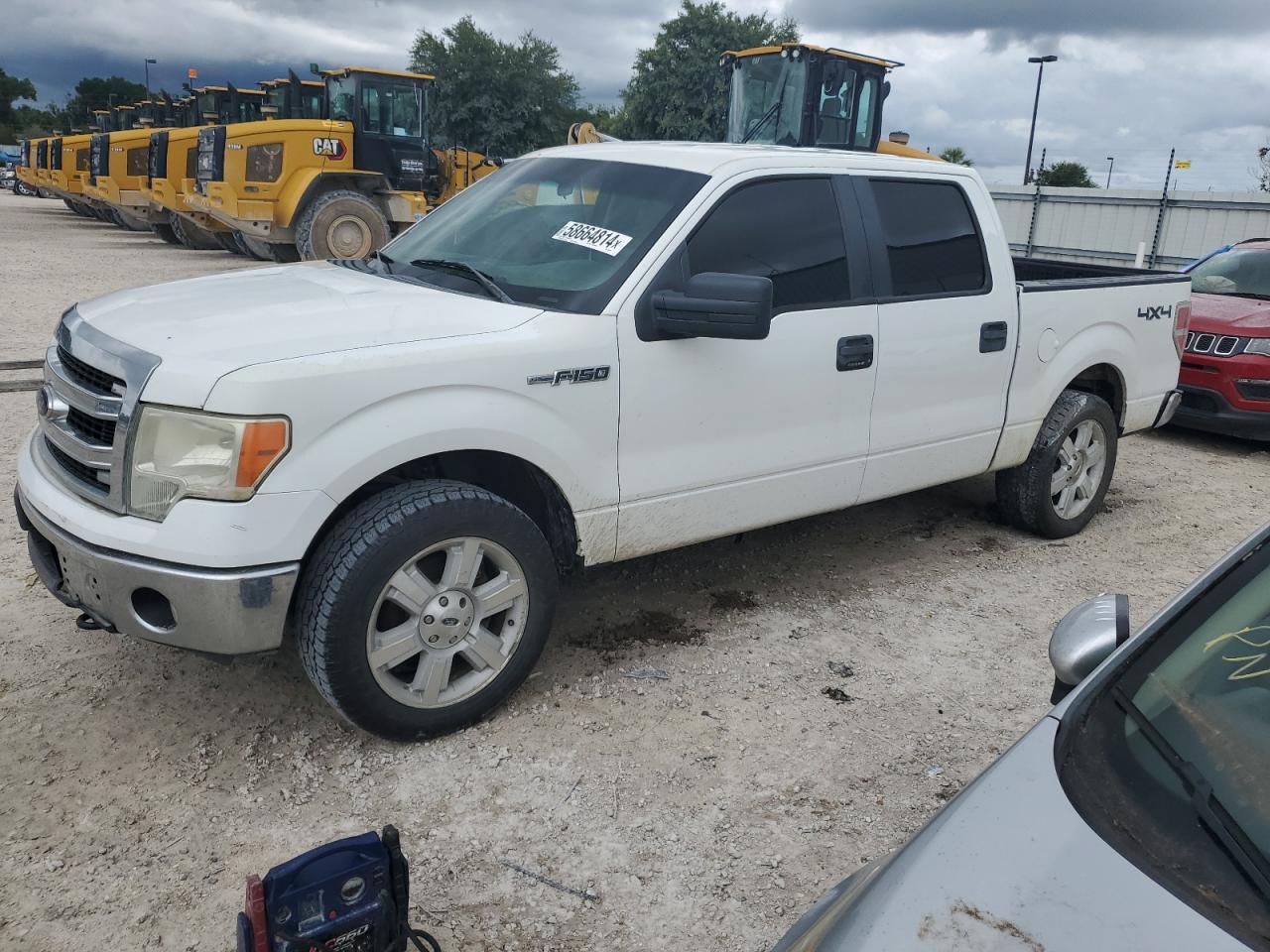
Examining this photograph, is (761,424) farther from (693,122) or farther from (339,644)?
(693,122)

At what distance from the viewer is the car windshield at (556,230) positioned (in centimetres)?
358

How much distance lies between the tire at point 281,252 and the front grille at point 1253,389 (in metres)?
13.6

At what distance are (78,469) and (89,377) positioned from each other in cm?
28

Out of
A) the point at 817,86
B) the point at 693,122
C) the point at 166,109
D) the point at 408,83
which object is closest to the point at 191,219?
the point at 408,83

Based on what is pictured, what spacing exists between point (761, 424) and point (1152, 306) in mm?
3031

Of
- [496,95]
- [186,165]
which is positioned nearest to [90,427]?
[186,165]

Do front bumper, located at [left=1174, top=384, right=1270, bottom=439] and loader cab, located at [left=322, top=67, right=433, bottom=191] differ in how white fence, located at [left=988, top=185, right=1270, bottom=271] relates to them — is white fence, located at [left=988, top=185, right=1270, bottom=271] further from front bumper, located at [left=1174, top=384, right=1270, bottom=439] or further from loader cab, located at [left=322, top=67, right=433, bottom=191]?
loader cab, located at [left=322, top=67, right=433, bottom=191]

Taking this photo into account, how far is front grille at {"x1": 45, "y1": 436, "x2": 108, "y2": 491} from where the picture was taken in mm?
3020

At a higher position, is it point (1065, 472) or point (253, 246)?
point (253, 246)

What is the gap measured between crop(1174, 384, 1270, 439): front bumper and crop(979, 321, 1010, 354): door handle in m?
4.03

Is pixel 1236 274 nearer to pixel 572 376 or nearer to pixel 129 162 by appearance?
pixel 572 376

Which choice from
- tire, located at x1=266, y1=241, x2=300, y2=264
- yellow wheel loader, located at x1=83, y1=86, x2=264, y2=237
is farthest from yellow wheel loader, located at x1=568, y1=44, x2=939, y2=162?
yellow wheel loader, located at x1=83, y1=86, x2=264, y2=237

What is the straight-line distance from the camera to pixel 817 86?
1318 centimetres

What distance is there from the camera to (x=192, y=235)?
67.7ft
